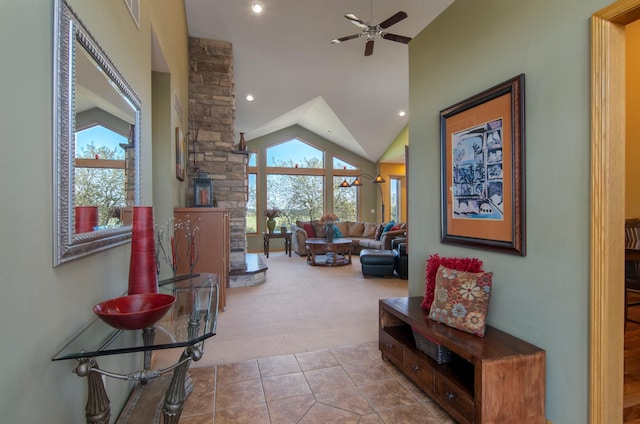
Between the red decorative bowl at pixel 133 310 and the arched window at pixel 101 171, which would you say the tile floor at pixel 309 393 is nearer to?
the red decorative bowl at pixel 133 310

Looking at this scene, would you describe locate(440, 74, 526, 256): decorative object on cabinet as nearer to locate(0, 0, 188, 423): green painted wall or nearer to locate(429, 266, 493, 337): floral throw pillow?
locate(429, 266, 493, 337): floral throw pillow

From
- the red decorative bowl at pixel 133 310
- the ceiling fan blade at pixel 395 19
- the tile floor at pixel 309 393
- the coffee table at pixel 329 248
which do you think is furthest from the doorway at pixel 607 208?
the coffee table at pixel 329 248

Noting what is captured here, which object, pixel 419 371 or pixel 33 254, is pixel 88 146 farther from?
pixel 419 371

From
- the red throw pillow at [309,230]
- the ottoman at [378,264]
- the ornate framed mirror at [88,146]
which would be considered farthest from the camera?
the red throw pillow at [309,230]

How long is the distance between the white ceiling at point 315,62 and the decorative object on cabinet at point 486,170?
201 cm

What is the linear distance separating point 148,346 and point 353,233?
790 centimetres

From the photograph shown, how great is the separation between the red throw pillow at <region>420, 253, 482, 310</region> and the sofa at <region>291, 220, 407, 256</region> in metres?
4.65

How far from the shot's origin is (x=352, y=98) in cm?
701

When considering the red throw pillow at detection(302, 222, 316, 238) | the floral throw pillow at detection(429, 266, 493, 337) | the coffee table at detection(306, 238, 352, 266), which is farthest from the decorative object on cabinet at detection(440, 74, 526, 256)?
the red throw pillow at detection(302, 222, 316, 238)

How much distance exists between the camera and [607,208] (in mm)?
1426

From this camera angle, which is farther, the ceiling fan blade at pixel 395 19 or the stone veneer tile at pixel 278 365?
the ceiling fan blade at pixel 395 19

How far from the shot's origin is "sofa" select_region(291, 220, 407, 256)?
752 centimetres

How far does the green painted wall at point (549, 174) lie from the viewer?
60.1 inches

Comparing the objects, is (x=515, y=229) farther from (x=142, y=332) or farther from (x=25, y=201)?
(x=25, y=201)
